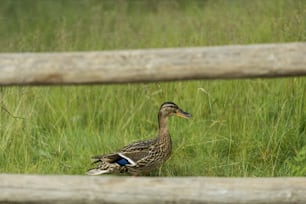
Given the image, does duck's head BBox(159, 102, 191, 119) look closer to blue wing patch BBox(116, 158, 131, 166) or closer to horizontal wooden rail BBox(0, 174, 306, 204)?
blue wing patch BBox(116, 158, 131, 166)

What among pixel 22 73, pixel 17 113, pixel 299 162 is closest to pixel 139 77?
pixel 22 73

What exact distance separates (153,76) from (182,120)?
2660 mm

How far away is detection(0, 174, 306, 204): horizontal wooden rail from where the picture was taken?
14.9ft

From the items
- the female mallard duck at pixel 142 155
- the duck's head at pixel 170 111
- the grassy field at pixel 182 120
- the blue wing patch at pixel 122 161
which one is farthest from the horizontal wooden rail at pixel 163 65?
the duck's head at pixel 170 111

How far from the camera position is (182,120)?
22.9 feet

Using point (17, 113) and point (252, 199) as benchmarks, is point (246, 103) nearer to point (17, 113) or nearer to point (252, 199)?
point (17, 113)

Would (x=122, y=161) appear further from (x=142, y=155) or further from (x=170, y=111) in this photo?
(x=170, y=111)

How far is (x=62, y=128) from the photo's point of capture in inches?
276

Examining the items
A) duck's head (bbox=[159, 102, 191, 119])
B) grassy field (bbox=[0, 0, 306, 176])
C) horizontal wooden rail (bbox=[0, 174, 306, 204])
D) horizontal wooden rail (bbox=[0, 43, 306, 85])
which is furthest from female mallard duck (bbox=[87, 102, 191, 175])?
horizontal wooden rail (bbox=[0, 43, 306, 85])

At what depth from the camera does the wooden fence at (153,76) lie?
434 cm

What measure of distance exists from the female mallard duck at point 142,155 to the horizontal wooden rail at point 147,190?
4.46 ft

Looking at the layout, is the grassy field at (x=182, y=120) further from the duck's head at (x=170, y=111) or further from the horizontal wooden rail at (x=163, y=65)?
the horizontal wooden rail at (x=163, y=65)

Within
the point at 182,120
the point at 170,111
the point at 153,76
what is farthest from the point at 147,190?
the point at 182,120

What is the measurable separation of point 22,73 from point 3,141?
210cm
